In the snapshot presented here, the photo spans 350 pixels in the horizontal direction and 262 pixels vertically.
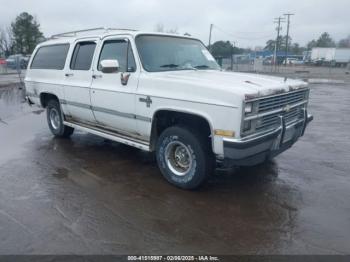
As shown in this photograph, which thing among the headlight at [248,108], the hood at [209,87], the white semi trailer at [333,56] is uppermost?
the white semi trailer at [333,56]

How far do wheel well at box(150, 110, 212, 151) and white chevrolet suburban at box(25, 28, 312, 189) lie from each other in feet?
0.05

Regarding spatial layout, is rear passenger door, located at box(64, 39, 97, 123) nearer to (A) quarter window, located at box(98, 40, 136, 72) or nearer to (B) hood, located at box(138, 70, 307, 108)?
(A) quarter window, located at box(98, 40, 136, 72)

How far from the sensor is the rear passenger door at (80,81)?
620 cm

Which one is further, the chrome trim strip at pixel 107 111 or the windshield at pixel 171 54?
the windshield at pixel 171 54

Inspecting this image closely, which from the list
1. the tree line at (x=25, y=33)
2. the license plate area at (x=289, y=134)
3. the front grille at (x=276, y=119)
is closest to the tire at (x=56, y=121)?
the front grille at (x=276, y=119)

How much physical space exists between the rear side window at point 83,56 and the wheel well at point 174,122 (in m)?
1.96

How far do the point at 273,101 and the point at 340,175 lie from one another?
6.70 ft

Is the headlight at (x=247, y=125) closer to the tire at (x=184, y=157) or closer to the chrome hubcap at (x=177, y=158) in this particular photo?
the tire at (x=184, y=157)

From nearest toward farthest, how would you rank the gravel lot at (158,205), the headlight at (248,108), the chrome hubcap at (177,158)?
the gravel lot at (158,205) < the headlight at (248,108) < the chrome hubcap at (177,158)

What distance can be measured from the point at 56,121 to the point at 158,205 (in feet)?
14.2

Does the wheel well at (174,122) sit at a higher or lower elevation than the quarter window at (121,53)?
lower

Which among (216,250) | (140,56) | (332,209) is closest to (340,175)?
(332,209)

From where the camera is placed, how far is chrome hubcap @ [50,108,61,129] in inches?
301

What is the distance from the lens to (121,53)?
18.1ft
